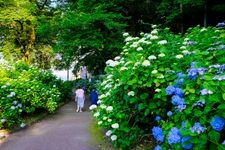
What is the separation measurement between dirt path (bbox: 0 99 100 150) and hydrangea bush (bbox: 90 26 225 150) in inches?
59.9

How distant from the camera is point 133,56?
8312mm

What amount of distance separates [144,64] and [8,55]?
29624mm

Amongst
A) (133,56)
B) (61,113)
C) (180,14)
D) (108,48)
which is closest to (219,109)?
(133,56)

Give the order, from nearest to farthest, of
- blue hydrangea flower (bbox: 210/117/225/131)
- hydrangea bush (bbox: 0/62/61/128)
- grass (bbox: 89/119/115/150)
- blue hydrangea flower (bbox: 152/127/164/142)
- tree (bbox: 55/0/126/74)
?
blue hydrangea flower (bbox: 210/117/225/131)
blue hydrangea flower (bbox: 152/127/164/142)
grass (bbox: 89/119/115/150)
hydrangea bush (bbox: 0/62/61/128)
tree (bbox: 55/0/126/74)

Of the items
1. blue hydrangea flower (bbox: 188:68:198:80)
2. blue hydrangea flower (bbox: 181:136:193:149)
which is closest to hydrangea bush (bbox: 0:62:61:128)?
blue hydrangea flower (bbox: 188:68:198:80)

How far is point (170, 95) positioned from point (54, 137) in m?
6.15

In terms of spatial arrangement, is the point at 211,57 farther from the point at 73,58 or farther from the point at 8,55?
the point at 8,55

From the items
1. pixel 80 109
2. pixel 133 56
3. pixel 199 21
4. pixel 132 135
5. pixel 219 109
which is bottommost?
pixel 80 109

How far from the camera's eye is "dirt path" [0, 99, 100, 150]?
10586mm

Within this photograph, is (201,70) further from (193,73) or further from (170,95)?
(170,95)

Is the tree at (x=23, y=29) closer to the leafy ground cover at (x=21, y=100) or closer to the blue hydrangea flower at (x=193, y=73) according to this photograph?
the leafy ground cover at (x=21, y=100)

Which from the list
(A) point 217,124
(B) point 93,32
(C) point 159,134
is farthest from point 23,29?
(A) point 217,124

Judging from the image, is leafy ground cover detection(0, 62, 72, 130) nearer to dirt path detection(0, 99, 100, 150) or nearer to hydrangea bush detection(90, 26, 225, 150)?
dirt path detection(0, 99, 100, 150)

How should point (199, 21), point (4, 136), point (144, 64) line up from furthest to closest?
point (199, 21) → point (4, 136) → point (144, 64)
